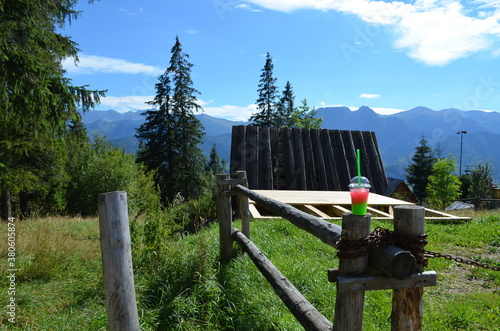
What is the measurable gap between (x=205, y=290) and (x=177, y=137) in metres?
32.8

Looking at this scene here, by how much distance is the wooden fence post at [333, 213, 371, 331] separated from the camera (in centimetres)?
180

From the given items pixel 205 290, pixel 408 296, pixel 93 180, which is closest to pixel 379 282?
pixel 408 296

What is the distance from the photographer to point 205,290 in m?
3.76

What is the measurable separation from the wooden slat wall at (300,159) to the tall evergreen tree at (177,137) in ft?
73.8

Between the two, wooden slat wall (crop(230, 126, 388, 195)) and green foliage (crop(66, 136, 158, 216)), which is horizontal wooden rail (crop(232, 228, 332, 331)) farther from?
green foliage (crop(66, 136, 158, 216))

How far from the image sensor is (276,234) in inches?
274

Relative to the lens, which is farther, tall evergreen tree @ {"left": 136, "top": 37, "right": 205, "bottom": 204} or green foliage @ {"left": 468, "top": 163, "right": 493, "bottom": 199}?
green foliage @ {"left": 468, "top": 163, "right": 493, "bottom": 199}

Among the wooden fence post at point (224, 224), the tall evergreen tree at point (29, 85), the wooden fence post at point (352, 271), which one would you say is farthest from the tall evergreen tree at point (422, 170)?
the wooden fence post at point (352, 271)

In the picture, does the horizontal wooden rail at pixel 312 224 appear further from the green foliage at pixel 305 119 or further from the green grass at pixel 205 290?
the green foliage at pixel 305 119

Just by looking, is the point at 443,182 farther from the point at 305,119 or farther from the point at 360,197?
the point at 360,197

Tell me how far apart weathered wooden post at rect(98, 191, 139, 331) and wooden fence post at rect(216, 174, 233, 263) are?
257 cm

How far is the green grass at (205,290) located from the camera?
3.46 metres

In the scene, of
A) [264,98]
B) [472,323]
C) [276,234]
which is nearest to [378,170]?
[276,234]

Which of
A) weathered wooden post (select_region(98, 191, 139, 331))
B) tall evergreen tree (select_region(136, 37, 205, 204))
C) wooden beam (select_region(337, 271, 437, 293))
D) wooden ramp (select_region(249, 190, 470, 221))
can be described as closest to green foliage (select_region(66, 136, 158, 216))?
tall evergreen tree (select_region(136, 37, 205, 204))
